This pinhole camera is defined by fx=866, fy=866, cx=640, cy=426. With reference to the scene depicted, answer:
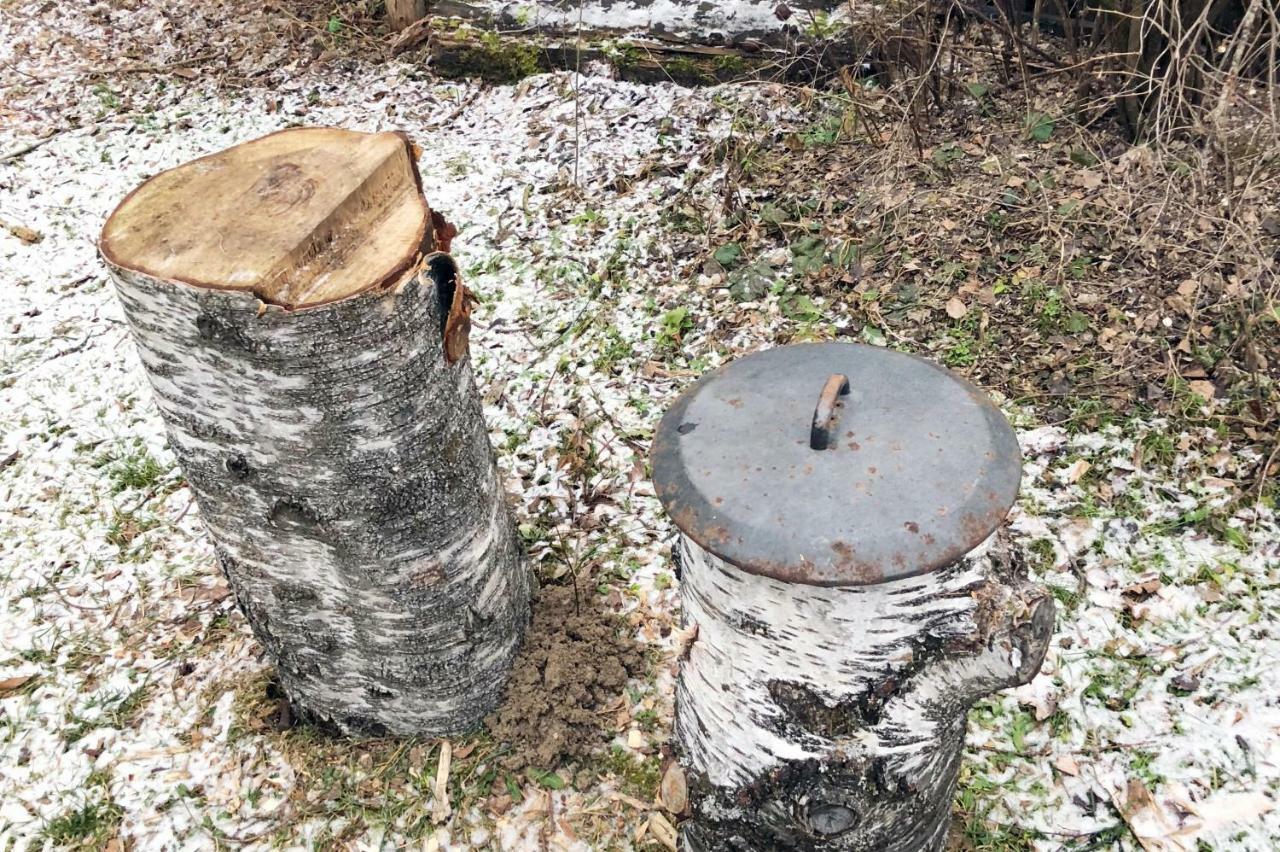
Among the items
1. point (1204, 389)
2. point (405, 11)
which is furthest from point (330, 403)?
point (405, 11)

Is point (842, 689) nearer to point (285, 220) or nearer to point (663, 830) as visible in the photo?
point (663, 830)

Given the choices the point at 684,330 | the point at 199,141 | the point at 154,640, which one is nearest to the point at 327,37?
the point at 199,141

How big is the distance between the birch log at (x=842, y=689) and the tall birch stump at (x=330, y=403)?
0.73 m

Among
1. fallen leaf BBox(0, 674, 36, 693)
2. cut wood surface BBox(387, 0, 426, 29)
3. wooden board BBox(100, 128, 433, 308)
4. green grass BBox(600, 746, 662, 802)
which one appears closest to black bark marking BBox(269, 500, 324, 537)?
wooden board BBox(100, 128, 433, 308)

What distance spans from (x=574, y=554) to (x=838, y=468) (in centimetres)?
182

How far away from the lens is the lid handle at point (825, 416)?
152 centimetres

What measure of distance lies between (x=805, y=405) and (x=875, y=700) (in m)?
0.59

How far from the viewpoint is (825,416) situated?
1521mm

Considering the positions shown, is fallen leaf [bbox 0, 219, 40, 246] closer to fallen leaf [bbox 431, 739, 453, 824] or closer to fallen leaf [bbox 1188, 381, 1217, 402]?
fallen leaf [bbox 431, 739, 453, 824]

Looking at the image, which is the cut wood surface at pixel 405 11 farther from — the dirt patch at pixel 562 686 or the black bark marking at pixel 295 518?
the black bark marking at pixel 295 518

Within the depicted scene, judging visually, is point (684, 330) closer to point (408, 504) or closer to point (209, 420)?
point (408, 504)

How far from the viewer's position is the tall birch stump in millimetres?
1858

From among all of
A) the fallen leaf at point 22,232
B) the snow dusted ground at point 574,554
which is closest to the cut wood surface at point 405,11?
the snow dusted ground at point 574,554

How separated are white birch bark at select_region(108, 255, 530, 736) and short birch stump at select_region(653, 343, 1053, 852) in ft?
2.27
